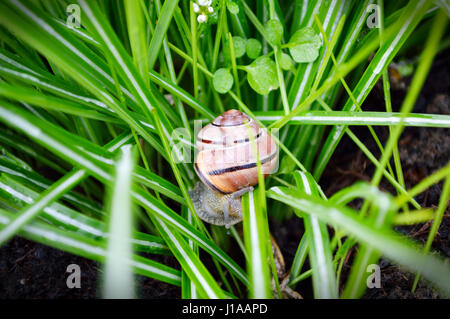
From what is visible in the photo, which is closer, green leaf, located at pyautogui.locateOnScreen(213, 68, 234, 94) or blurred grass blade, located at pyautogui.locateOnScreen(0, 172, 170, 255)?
blurred grass blade, located at pyautogui.locateOnScreen(0, 172, 170, 255)

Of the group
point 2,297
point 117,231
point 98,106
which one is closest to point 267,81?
point 98,106

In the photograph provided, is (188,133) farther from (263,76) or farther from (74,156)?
(74,156)

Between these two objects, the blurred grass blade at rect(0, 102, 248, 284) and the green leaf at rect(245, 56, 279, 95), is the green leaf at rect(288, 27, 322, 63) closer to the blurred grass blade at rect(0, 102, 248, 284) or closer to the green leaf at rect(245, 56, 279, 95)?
the green leaf at rect(245, 56, 279, 95)

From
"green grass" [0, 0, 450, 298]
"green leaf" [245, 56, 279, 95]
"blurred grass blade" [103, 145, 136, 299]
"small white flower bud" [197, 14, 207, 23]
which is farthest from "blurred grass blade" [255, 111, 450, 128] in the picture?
"blurred grass blade" [103, 145, 136, 299]

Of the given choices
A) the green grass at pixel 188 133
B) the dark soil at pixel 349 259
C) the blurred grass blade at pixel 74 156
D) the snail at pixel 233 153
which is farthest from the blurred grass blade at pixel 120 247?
the dark soil at pixel 349 259

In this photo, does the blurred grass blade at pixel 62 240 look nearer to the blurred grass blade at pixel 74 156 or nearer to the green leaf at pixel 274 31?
the blurred grass blade at pixel 74 156
